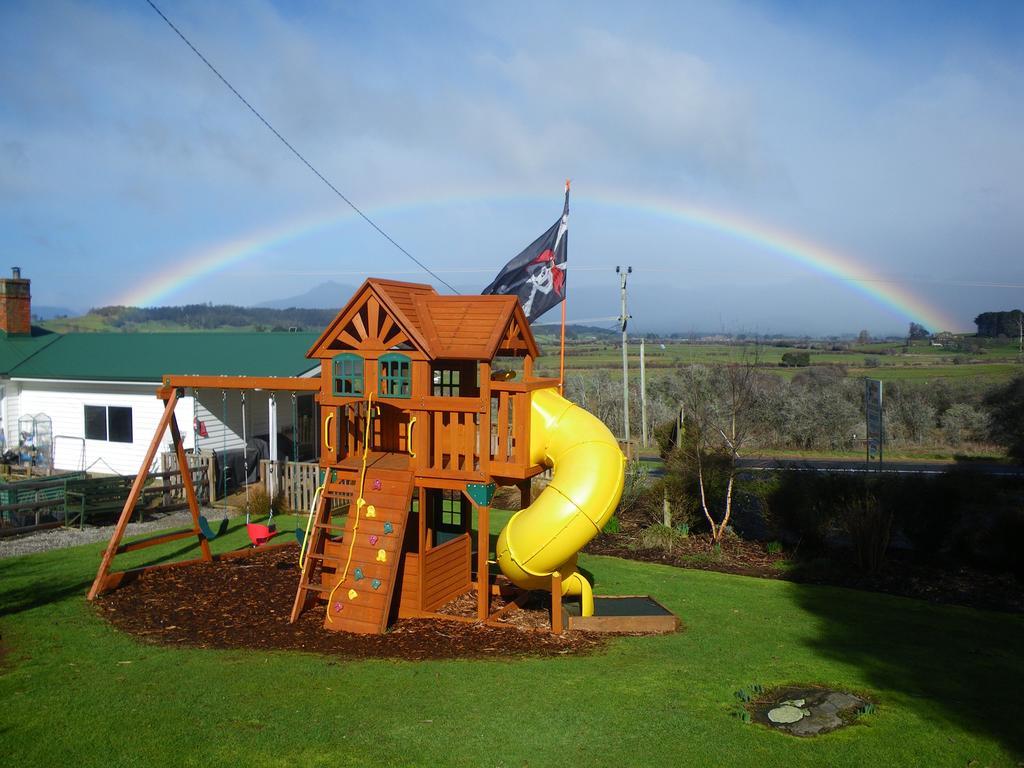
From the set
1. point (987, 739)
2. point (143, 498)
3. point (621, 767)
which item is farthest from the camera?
point (143, 498)

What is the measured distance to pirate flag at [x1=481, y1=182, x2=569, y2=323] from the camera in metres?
14.5

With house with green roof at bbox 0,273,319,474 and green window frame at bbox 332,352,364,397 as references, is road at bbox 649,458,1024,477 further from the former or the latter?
green window frame at bbox 332,352,364,397

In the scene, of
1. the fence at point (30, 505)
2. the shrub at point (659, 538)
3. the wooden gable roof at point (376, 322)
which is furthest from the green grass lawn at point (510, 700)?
the fence at point (30, 505)

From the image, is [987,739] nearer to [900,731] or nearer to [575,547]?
[900,731]

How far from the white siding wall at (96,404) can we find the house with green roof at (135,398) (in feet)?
0.10

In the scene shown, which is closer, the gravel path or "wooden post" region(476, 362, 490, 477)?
"wooden post" region(476, 362, 490, 477)

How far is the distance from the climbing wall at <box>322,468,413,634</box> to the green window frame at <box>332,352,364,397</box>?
118cm

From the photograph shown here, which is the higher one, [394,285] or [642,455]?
[394,285]

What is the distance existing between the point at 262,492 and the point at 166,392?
6492 mm

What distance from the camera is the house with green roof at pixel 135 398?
23.1m

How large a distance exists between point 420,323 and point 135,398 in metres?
15.0

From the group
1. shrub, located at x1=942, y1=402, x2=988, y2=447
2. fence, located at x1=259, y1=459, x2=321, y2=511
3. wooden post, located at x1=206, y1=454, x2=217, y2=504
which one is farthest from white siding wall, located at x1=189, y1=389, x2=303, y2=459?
shrub, located at x1=942, y1=402, x2=988, y2=447

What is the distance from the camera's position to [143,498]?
1947 cm

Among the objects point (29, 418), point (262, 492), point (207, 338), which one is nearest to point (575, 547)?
point (262, 492)
